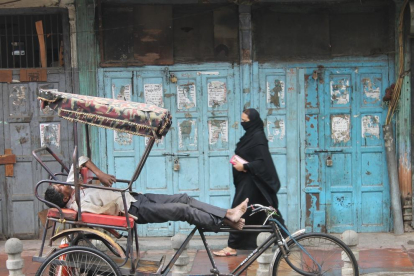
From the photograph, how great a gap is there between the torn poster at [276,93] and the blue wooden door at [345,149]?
0.32m

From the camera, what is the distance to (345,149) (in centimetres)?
801

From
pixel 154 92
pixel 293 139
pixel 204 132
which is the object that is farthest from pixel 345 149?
pixel 154 92

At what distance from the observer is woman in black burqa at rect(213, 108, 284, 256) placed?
21.2 feet

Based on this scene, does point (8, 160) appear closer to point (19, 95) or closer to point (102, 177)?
→ point (19, 95)

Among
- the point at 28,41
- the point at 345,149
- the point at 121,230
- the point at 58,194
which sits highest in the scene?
the point at 28,41

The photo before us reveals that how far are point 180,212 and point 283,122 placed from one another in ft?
10.7

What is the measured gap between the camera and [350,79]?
7.99m

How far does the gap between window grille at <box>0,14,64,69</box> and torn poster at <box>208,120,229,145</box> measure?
239cm

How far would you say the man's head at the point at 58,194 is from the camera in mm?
5152

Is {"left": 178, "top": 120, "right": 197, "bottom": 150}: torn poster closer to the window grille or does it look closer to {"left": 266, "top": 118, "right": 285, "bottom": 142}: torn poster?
{"left": 266, "top": 118, "right": 285, "bottom": 142}: torn poster

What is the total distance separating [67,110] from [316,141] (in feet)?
13.8

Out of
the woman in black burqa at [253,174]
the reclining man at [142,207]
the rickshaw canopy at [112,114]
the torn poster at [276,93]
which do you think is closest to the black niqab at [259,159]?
the woman in black burqa at [253,174]

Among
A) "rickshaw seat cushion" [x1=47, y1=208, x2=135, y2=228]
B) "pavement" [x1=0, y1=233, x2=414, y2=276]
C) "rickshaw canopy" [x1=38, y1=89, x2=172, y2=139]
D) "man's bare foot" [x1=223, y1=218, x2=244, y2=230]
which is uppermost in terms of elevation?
"rickshaw canopy" [x1=38, y1=89, x2=172, y2=139]

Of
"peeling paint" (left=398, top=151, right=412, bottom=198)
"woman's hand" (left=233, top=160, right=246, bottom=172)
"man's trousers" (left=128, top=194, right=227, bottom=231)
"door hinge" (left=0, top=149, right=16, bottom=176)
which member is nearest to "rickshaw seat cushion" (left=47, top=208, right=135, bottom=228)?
"man's trousers" (left=128, top=194, right=227, bottom=231)
